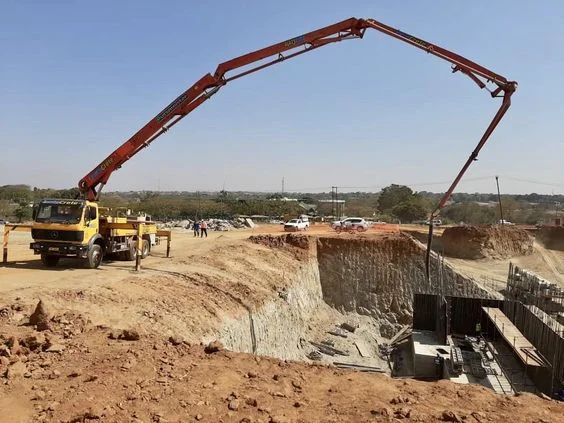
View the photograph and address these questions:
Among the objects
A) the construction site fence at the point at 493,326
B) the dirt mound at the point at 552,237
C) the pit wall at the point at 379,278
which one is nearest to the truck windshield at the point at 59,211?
the construction site fence at the point at 493,326

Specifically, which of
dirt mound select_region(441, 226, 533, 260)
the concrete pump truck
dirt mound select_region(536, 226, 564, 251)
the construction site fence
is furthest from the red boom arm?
dirt mound select_region(536, 226, 564, 251)

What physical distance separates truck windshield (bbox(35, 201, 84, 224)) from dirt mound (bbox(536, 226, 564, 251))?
162 feet

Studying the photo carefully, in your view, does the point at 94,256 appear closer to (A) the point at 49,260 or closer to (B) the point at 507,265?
(A) the point at 49,260

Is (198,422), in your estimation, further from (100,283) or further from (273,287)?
(273,287)

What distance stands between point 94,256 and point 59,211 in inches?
79.4

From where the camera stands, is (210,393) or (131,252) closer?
(210,393)

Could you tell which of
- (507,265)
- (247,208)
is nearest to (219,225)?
(247,208)

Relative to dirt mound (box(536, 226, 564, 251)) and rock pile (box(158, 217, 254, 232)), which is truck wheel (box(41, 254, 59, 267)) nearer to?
rock pile (box(158, 217, 254, 232))

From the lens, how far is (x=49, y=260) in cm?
1666

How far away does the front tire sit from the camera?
16.1 meters

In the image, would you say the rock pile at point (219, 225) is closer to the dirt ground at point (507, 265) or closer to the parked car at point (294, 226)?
the parked car at point (294, 226)

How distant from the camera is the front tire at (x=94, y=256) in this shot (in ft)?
52.9

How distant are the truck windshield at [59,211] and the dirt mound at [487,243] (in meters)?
36.0

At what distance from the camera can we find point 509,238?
42.6 meters
